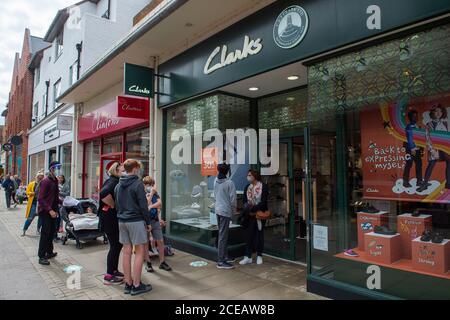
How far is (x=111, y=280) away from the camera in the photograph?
4793 millimetres

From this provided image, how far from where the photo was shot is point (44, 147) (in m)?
19.1

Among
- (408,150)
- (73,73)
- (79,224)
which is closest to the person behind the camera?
(408,150)

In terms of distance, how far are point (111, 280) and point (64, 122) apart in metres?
10.9

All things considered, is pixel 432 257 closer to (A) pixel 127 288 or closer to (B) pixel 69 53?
(A) pixel 127 288

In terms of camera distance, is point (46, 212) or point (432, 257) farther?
point (46, 212)

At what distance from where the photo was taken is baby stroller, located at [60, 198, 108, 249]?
7.09 m

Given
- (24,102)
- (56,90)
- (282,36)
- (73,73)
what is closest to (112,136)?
(73,73)

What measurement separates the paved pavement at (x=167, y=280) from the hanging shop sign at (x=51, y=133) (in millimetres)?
11366

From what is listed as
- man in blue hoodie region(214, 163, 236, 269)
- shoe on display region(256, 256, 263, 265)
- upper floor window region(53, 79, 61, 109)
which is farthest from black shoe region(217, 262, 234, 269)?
upper floor window region(53, 79, 61, 109)

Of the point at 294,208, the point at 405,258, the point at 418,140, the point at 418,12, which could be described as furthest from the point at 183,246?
the point at 418,12

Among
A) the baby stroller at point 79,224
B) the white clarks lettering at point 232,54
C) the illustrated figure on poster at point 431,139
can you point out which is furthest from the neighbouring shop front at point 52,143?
the illustrated figure on poster at point 431,139

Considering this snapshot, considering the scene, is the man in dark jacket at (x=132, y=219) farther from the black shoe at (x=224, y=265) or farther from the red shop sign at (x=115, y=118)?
the red shop sign at (x=115, y=118)

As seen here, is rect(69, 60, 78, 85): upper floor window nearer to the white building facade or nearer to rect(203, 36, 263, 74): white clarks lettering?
the white building facade
